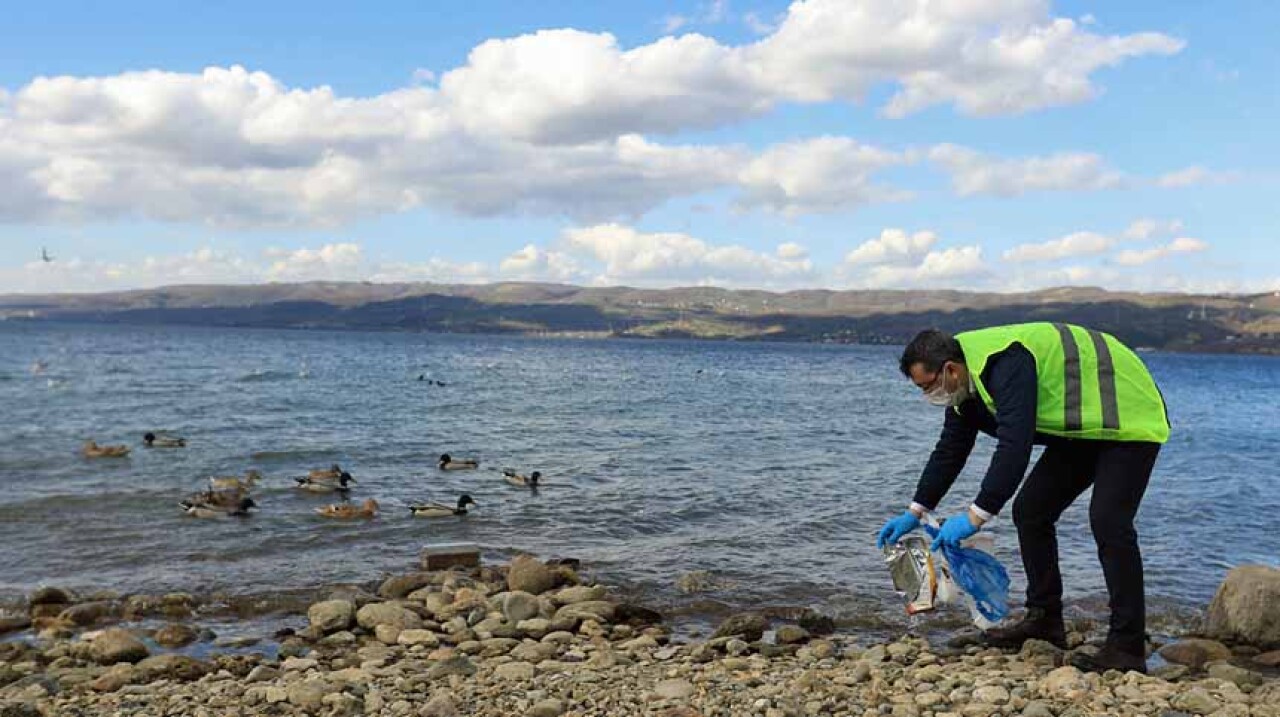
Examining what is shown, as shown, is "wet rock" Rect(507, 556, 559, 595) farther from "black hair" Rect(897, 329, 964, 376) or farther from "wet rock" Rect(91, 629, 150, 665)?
"black hair" Rect(897, 329, 964, 376)

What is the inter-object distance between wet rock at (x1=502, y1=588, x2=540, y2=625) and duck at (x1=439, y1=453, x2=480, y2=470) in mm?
12941

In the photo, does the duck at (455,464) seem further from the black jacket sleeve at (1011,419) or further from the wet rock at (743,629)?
the black jacket sleeve at (1011,419)

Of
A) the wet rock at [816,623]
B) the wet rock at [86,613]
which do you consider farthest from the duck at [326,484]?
the wet rock at [816,623]

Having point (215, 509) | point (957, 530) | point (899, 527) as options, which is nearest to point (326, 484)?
point (215, 509)

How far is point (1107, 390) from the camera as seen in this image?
6191mm

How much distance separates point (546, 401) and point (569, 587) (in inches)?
1344

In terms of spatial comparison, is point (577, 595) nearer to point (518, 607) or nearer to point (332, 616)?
point (518, 607)

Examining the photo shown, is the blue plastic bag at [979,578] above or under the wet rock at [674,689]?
above

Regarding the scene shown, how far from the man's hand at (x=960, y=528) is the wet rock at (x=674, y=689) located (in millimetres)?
1957

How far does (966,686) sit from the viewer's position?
21.6ft

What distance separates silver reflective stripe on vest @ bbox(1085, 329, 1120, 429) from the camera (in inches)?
243

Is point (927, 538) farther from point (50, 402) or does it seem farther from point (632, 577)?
point (50, 402)

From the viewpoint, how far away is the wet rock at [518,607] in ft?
32.3

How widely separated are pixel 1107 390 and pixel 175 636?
860cm
